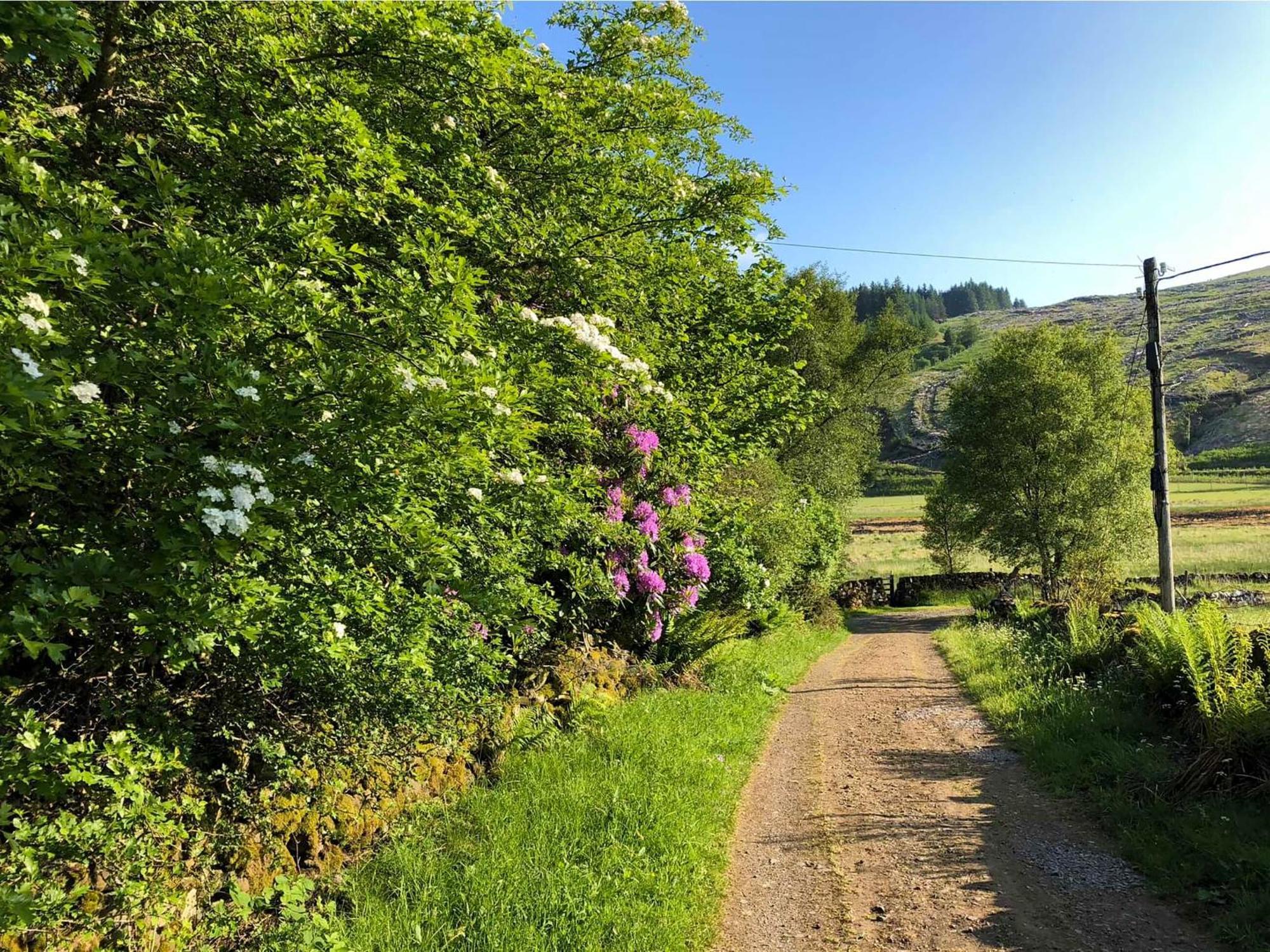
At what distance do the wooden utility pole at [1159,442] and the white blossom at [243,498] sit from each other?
1370cm

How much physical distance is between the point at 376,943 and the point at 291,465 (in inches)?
117

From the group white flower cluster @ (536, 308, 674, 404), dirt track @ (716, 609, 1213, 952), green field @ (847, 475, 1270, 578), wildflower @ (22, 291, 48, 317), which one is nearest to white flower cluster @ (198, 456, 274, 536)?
wildflower @ (22, 291, 48, 317)

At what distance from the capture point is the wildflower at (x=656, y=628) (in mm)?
9461

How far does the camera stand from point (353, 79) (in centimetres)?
473

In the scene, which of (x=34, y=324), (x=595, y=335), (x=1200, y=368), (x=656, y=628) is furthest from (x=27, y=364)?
(x=1200, y=368)

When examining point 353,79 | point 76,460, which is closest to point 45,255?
point 76,460

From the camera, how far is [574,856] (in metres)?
4.94

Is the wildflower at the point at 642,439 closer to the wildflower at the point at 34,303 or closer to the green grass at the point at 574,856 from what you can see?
the green grass at the point at 574,856

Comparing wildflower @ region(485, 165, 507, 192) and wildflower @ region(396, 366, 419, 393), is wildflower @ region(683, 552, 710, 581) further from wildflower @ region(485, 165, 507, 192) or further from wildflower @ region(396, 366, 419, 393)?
wildflower @ region(396, 366, 419, 393)

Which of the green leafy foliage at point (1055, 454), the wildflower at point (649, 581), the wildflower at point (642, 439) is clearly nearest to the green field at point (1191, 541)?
the green leafy foliage at point (1055, 454)

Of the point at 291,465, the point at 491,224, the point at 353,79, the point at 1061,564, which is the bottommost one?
the point at 1061,564

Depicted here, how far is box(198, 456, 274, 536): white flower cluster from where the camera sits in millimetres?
2476

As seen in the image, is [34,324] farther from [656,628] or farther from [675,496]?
[656,628]

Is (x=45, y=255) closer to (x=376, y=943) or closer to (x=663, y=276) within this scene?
(x=376, y=943)
